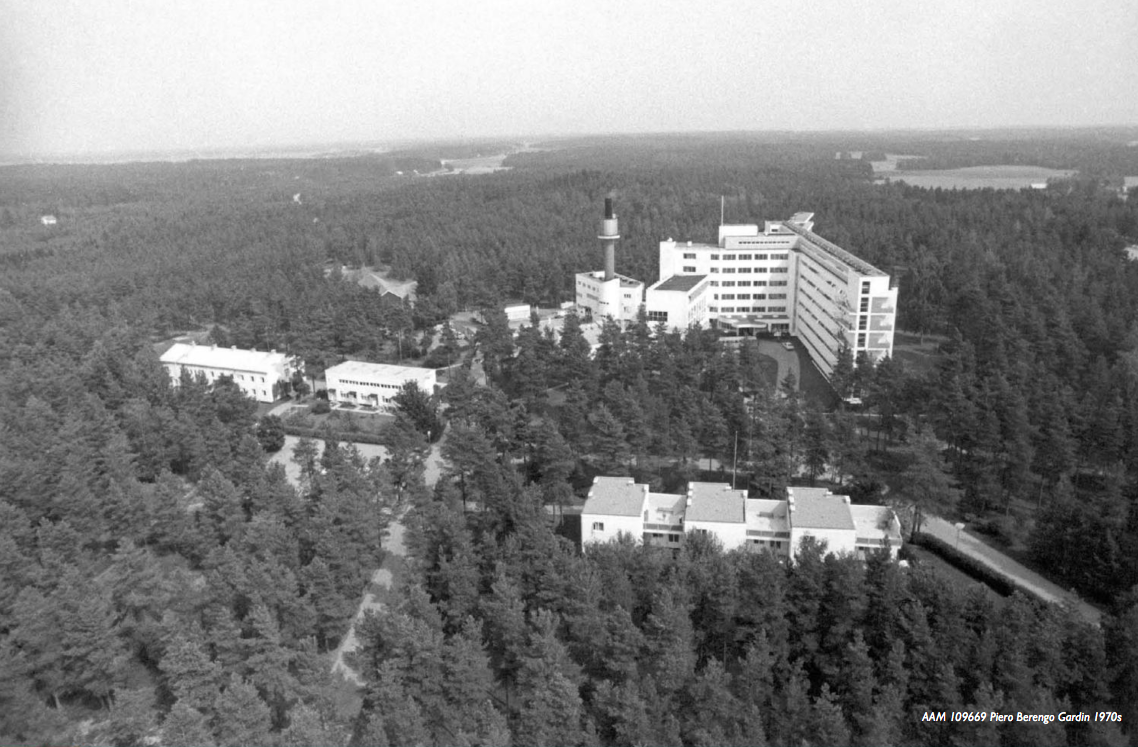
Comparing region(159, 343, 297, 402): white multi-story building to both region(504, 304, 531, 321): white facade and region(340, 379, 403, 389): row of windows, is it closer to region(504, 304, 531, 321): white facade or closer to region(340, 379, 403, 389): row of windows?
region(340, 379, 403, 389): row of windows

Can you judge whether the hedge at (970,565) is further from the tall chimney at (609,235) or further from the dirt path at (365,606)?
the tall chimney at (609,235)

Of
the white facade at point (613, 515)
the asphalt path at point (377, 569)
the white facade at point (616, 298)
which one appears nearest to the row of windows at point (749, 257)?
the white facade at point (616, 298)

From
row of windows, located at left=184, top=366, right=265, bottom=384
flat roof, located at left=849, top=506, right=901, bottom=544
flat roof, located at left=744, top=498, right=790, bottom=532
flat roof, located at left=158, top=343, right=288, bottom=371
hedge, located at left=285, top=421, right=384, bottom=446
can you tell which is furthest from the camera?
flat roof, located at left=158, top=343, right=288, bottom=371

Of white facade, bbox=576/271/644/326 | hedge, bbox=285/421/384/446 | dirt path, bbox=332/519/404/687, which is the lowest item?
dirt path, bbox=332/519/404/687

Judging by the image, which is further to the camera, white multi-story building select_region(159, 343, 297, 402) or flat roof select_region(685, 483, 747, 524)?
white multi-story building select_region(159, 343, 297, 402)

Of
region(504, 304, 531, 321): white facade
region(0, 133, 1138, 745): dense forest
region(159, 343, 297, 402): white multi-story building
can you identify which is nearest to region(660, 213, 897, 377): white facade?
region(0, 133, 1138, 745): dense forest

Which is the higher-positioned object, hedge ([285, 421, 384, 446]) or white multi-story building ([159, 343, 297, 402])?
white multi-story building ([159, 343, 297, 402])

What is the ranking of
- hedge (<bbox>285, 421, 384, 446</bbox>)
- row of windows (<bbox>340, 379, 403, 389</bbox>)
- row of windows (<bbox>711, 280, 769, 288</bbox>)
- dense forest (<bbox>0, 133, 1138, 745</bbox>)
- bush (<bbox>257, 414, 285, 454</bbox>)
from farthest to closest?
row of windows (<bbox>711, 280, 769, 288</bbox>)
row of windows (<bbox>340, 379, 403, 389</bbox>)
hedge (<bbox>285, 421, 384, 446</bbox>)
bush (<bbox>257, 414, 285, 454</bbox>)
dense forest (<bbox>0, 133, 1138, 745</bbox>)
